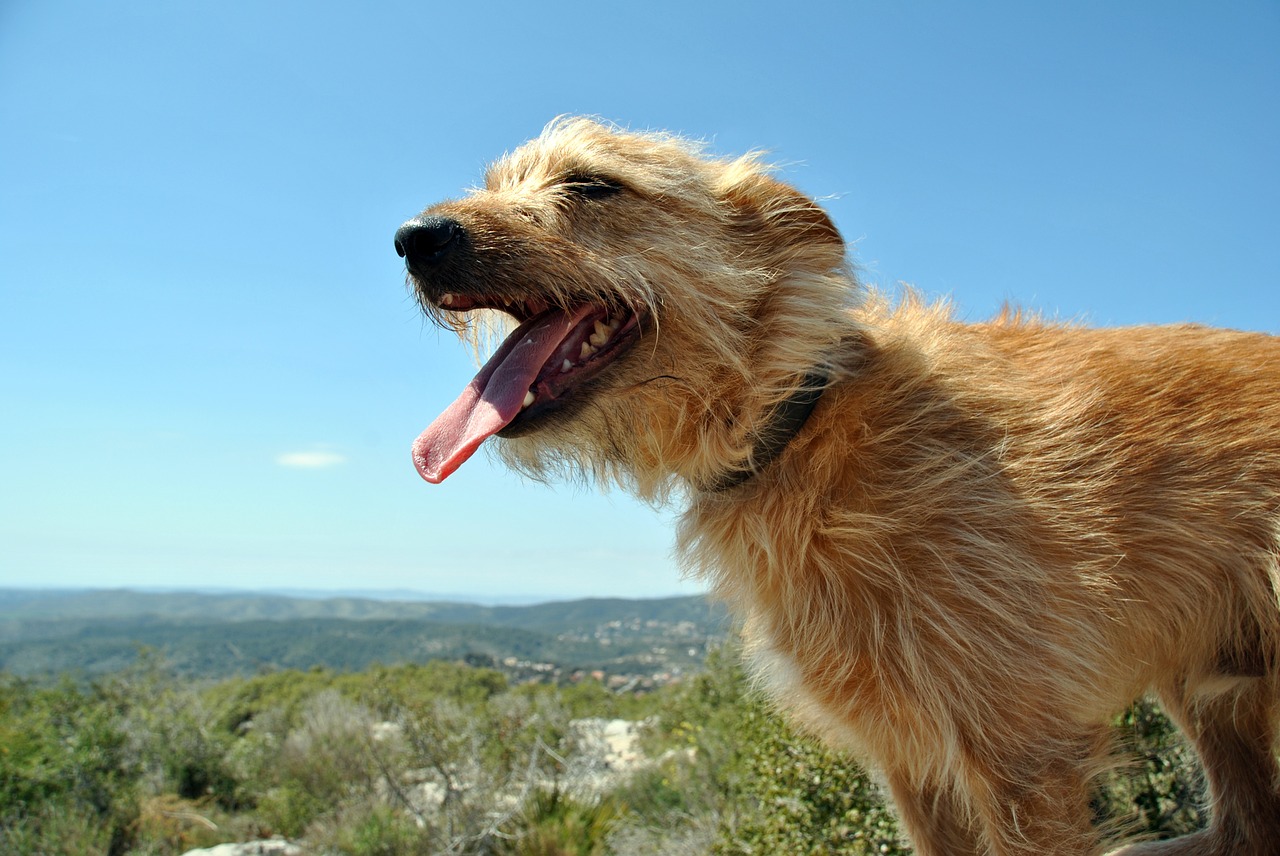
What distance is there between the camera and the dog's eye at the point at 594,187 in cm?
246

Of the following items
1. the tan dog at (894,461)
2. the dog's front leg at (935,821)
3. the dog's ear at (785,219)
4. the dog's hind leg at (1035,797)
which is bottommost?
the dog's front leg at (935,821)

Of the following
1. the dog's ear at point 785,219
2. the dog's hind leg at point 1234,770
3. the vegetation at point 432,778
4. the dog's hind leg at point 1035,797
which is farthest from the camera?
the vegetation at point 432,778

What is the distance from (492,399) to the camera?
224 centimetres

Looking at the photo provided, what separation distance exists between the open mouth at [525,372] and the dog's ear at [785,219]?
56 centimetres

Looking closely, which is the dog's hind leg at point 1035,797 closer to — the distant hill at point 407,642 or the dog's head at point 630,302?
the dog's head at point 630,302

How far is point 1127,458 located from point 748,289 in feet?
4.02

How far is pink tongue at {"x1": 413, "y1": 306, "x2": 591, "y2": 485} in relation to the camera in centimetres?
218

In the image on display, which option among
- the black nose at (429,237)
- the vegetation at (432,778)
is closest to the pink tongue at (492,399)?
the black nose at (429,237)

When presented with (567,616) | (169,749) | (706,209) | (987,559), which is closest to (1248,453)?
(987,559)

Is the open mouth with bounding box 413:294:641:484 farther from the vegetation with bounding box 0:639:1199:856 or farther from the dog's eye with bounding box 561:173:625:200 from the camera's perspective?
the vegetation with bounding box 0:639:1199:856

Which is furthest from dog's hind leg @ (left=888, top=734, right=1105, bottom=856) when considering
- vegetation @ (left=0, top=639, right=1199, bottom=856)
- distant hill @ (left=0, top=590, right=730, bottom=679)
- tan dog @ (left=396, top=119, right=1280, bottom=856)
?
distant hill @ (left=0, top=590, right=730, bottom=679)

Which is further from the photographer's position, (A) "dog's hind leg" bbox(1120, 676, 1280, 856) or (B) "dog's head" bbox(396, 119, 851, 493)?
(A) "dog's hind leg" bbox(1120, 676, 1280, 856)

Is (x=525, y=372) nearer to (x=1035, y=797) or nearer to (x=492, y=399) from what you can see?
(x=492, y=399)

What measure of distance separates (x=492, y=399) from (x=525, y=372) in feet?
0.46
